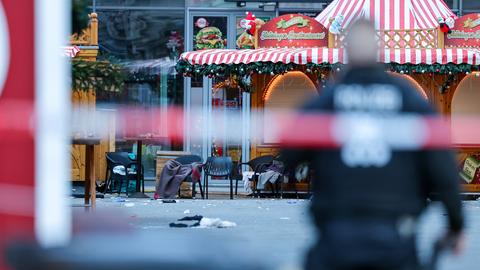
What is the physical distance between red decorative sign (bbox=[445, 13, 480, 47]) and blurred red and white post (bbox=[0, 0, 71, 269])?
50.3 feet

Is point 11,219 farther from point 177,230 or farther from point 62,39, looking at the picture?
point 177,230

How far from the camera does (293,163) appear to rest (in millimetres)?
5258

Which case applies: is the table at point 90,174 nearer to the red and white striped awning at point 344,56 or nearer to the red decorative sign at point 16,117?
the red and white striped awning at point 344,56

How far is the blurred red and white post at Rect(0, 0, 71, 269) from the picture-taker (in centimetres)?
451

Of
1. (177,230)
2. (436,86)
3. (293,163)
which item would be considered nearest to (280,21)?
(436,86)

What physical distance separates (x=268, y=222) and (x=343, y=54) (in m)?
4.86

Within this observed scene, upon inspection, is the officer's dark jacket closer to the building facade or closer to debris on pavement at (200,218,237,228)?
debris on pavement at (200,218,237,228)

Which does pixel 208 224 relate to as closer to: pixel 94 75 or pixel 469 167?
pixel 94 75

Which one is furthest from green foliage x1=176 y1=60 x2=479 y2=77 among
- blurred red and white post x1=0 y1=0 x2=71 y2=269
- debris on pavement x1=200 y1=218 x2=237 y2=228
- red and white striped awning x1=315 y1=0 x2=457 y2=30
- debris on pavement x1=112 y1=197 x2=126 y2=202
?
blurred red and white post x1=0 y1=0 x2=71 y2=269

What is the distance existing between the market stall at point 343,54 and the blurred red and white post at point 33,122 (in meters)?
14.0

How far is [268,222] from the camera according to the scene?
14.4 meters

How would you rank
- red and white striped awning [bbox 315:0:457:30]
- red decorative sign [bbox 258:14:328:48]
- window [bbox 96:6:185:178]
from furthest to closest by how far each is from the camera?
window [bbox 96:6:185:178]
red decorative sign [bbox 258:14:328:48]
red and white striped awning [bbox 315:0:457:30]

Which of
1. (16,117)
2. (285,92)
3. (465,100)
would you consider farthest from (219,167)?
(16,117)

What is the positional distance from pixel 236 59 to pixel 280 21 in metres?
1.25
